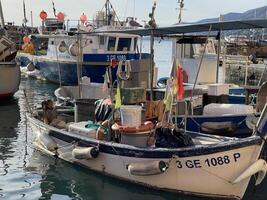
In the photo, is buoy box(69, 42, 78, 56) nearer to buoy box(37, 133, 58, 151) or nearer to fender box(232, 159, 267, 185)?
buoy box(37, 133, 58, 151)

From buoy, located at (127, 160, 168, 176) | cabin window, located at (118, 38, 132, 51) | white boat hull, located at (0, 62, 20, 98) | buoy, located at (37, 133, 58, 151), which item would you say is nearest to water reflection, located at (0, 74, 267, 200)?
buoy, located at (37, 133, 58, 151)

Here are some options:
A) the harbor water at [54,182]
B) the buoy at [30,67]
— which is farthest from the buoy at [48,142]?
the buoy at [30,67]

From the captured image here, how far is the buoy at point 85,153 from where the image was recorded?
32.6 ft

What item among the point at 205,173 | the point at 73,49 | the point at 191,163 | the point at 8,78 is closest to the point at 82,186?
the point at 191,163

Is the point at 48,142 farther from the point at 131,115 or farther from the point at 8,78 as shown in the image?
the point at 8,78

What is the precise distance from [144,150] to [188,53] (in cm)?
930

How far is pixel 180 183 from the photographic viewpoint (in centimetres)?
890

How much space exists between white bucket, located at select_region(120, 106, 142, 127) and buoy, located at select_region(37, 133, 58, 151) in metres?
2.54

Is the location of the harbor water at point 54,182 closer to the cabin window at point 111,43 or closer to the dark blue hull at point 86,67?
the dark blue hull at point 86,67

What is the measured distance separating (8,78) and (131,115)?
530 inches

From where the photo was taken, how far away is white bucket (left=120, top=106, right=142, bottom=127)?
9484 mm

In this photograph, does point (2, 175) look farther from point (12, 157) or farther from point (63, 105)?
point (63, 105)

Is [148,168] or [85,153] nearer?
[148,168]

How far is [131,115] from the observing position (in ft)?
31.2
